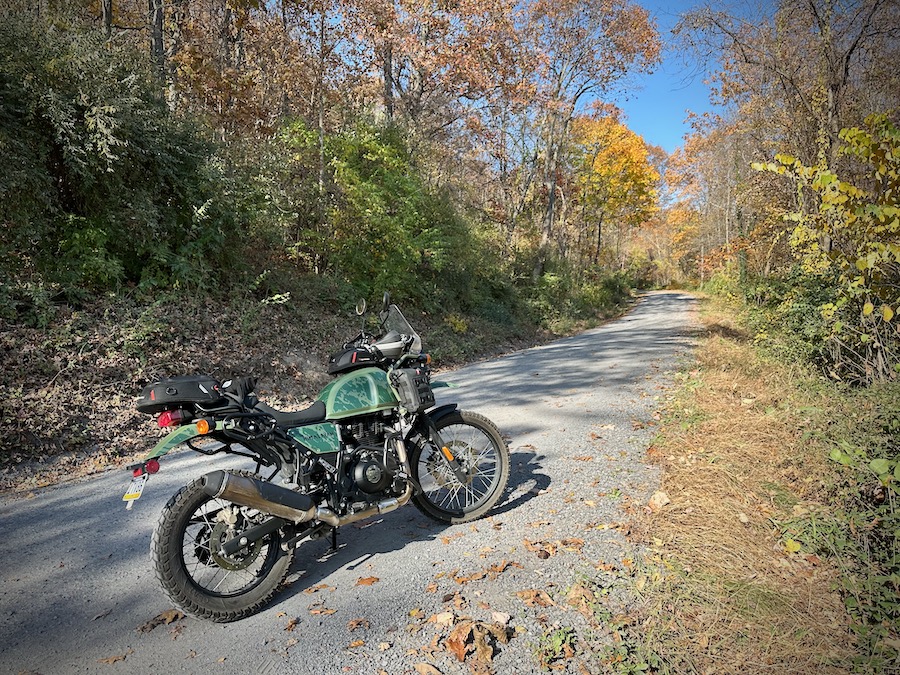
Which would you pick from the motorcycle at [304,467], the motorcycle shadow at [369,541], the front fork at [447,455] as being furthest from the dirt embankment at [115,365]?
the front fork at [447,455]

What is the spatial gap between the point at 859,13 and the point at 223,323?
31.0 feet

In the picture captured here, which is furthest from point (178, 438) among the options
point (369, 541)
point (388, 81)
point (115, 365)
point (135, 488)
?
point (388, 81)

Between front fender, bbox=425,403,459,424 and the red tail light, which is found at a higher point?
the red tail light

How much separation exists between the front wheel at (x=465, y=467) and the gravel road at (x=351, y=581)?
0.14 metres

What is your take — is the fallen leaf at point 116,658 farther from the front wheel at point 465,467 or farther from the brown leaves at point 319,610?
the front wheel at point 465,467

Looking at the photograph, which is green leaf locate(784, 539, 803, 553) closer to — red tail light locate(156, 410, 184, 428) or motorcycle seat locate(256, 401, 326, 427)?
motorcycle seat locate(256, 401, 326, 427)

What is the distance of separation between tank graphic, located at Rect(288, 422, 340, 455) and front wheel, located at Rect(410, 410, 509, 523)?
68cm

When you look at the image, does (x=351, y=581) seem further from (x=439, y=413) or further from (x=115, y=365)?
(x=115, y=365)

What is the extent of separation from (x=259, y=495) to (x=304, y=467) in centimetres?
34

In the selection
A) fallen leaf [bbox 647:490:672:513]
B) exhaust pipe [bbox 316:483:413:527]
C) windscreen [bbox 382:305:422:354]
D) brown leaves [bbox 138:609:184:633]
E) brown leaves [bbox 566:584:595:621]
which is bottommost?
brown leaves [bbox 566:584:595:621]

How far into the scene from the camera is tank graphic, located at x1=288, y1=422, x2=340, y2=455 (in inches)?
115

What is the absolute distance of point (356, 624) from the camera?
2488 millimetres

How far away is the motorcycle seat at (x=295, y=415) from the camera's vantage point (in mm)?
2859

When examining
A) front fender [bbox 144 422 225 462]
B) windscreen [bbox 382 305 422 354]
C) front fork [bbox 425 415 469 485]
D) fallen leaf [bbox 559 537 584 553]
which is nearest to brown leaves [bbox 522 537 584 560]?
fallen leaf [bbox 559 537 584 553]
